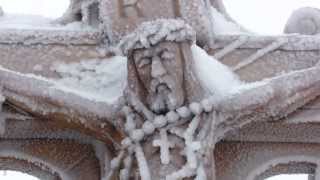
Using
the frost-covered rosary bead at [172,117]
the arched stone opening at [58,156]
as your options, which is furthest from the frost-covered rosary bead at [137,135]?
the arched stone opening at [58,156]

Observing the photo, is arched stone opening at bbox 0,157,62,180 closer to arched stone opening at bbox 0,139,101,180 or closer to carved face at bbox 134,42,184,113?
arched stone opening at bbox 0,139,101,180

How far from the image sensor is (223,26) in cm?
500

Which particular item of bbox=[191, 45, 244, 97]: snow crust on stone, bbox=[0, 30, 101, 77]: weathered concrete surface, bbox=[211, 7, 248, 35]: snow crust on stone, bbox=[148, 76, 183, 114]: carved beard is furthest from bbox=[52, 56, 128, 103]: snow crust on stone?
bbox=[211, 7, 248, 35]: snow crust on stone

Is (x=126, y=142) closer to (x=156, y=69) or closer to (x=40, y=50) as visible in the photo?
(x=156, y=69)

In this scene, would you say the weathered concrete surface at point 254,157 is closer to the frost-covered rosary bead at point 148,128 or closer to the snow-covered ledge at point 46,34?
the frost-covered rosary bead at point 148,128

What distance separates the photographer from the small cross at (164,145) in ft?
14.4

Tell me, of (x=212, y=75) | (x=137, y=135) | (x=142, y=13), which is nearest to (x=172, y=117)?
(x=137, y=135)

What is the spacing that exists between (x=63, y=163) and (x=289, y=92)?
971mm

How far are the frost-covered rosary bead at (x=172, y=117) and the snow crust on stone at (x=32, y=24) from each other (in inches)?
26.0

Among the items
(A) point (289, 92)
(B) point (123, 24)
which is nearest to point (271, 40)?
(A) point (289, 92)

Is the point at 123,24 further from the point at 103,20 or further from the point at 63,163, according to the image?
the point at 63,163

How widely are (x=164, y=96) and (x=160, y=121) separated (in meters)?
0.10

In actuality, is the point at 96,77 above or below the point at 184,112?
above

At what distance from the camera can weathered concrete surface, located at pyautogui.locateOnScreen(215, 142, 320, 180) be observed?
4750 mm
